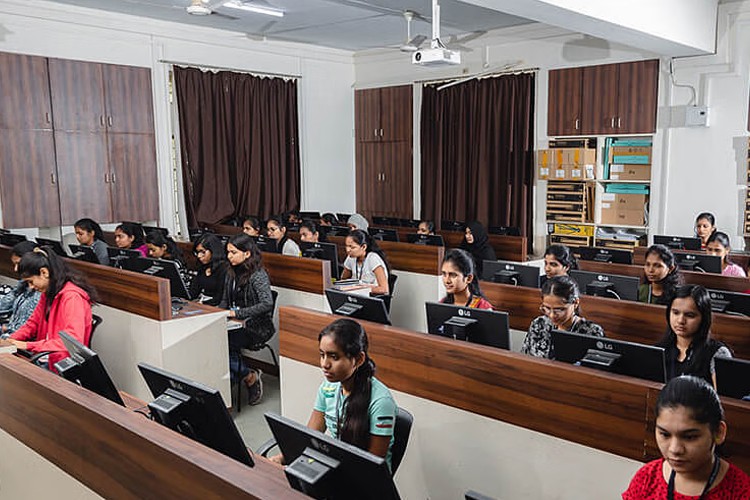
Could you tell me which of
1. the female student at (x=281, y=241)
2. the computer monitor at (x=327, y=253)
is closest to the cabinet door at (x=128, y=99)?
the female student at (x=281, y=241)

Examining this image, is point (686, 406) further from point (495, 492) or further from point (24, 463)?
point (24, 463)

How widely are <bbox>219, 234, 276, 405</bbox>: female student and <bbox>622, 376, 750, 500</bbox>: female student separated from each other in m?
3.02

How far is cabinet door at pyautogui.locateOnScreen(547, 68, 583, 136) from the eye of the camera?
7547 millimetres

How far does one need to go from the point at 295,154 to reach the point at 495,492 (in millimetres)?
7573

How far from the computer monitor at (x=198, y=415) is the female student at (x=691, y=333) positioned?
1829mm

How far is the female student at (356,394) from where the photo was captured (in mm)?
2027

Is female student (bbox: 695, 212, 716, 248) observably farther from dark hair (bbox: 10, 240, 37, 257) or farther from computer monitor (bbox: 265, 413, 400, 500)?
dark hair (bbox: 10, 240, 37, 257)

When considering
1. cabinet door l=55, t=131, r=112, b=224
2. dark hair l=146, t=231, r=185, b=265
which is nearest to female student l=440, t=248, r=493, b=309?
dark hair l=146, t=231, r=185, b=265

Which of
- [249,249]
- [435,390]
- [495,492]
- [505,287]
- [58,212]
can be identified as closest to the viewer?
[495,492]

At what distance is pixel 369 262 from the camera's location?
490cm

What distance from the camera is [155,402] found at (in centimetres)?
171

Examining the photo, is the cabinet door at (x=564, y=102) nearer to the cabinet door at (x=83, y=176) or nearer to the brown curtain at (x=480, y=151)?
the brown curtain at (x=480, y=151)

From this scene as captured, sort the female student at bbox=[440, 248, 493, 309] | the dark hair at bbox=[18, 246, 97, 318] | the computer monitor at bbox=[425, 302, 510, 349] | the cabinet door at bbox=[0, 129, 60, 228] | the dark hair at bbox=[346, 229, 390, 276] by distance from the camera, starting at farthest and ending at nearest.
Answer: the cabinet door at bbox=[0, 129, 60, 228] → the dark hair at bbox=[346, 229, 390, 276] → the dark hair at bbox=[18, 246, 97, 318] → the female student at bbox=[440, 248, 493, 309] → the computer monitor at bbox=[425, 302, 510, 349]

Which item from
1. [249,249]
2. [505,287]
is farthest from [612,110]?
[249,249]
